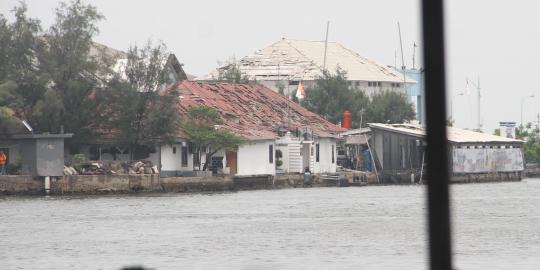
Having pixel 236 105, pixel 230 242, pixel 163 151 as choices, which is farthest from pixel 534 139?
pixel 230 242

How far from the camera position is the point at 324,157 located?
78.2 m

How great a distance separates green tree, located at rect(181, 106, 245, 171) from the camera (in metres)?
64.6

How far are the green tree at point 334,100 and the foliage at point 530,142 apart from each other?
61.3 ft

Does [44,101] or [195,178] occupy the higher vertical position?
[44,101]

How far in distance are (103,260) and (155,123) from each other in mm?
36907

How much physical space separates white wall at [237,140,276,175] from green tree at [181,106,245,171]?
2339 millimetres

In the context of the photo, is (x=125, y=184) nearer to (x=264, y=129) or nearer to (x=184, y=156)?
(x=184, y=156)

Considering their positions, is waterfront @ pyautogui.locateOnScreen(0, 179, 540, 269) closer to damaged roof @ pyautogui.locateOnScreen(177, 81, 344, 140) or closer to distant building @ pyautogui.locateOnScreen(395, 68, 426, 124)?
damaged roof @ pyautogui.locateOnScreen(177, 81, 344, 140)

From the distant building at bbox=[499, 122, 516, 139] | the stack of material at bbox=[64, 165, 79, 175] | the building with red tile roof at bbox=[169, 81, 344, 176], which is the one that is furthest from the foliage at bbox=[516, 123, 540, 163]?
the stack of material at bbox=[64, 165, 79, 175]

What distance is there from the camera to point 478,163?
83812mm

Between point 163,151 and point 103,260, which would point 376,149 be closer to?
point 163,151

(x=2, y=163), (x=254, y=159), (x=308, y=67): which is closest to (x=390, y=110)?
(x=308, y=67)

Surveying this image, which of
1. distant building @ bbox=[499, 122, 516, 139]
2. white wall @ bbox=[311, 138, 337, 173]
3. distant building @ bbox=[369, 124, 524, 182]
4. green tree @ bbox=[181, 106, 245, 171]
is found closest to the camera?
green tree @ bbox=[181, 106, 245, 171]

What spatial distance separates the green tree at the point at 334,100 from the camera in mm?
97938
